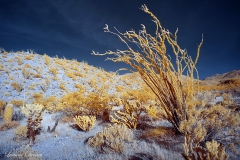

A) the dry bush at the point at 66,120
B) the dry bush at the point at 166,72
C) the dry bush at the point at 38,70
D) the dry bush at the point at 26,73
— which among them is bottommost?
the dry bush at the point at 66,120

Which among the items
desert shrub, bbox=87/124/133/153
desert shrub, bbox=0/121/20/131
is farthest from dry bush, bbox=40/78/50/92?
desert shrub, bbox=87/124/133/153

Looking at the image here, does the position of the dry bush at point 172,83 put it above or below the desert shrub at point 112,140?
above

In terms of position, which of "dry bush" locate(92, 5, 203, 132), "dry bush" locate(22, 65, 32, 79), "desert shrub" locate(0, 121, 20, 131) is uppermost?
"dry bush" locate(22, 65, 32, 79)

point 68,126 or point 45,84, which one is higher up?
point 45,84

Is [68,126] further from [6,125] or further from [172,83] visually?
[172,83]

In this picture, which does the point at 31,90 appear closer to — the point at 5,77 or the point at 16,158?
the point at 5,77

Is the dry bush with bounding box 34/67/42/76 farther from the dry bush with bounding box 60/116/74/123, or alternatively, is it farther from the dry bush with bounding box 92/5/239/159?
the dry bush with bounding box 92/5/239/159

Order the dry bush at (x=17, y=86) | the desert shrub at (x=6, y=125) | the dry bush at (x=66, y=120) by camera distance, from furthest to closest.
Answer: the dry bush at (x=17, y=86) → the dry bush at (x=66, y=120) → the desert shrub at (x=6, y=125)

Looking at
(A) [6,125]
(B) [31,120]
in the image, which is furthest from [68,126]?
(A) [6,125]

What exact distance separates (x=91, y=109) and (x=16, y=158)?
13.9 ft

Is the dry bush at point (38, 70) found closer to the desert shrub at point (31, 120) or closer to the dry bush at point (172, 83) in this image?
the desert shrub at point (31, 120)

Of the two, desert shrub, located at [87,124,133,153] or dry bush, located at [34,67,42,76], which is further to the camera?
dry bush, located at [34,67,42,76]

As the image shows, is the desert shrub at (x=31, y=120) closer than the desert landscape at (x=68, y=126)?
No

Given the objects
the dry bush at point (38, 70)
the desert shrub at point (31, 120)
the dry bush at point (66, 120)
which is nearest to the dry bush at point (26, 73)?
the dry bush at point (38, 70)
